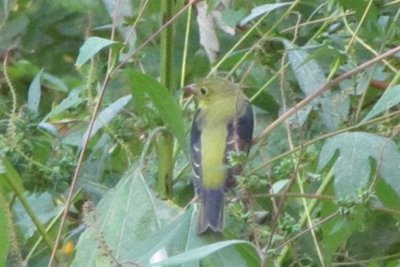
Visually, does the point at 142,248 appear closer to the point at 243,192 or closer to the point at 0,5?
the point at 243,192

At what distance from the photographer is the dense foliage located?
3023mm

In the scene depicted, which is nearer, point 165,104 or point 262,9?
point 165,104

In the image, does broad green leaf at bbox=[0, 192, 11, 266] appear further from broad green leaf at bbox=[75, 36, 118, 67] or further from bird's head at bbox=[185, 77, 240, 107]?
bird's head at bbox=[185, 77, 240, 107]

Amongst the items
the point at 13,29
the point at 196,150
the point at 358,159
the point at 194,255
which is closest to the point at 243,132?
the point at 196,150

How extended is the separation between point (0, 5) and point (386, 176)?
1424mm

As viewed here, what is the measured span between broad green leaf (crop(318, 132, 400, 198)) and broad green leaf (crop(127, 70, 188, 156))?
331mm

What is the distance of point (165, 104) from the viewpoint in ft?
10.5

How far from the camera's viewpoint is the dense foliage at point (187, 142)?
302 cm

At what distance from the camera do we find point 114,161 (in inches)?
142

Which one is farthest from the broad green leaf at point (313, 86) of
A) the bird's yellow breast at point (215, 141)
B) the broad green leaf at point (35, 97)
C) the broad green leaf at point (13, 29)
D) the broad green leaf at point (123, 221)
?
the broad green leaf at point (13, 29)

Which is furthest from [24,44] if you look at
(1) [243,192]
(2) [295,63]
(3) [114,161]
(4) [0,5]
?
(1) [243,192]

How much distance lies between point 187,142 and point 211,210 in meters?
0.19

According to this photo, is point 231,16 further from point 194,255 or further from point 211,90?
point 194,255

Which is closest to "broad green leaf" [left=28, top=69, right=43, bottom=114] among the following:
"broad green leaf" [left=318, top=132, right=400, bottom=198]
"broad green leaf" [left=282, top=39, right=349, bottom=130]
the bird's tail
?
the bird's tail
